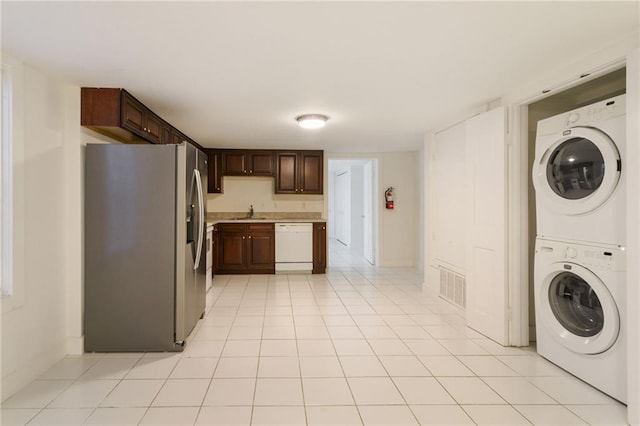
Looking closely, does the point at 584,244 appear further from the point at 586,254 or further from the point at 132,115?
the point at 132,115

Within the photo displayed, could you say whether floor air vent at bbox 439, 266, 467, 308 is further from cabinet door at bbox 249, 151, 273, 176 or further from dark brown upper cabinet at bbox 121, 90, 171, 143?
dark brown upper cabinet at bbox 121, 90, 171, 143

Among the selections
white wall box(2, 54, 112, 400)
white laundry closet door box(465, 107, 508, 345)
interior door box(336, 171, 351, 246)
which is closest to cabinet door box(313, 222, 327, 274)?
white laundry closet door box(465, 107, 508, 345)

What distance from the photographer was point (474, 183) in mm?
3238

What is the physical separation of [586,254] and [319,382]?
6.36 feet

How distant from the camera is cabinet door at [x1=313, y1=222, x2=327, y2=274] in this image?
5.75 meters

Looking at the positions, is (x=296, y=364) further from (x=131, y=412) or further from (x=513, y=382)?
(x=513, y=382)

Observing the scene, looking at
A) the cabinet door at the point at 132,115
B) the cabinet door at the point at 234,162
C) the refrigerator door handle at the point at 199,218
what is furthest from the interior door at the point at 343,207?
the cabinet door at the point at 132,115

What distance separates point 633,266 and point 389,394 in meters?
1.56

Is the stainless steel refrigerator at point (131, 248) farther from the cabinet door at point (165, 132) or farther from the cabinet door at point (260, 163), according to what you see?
the cabinet door at point (260, 163)

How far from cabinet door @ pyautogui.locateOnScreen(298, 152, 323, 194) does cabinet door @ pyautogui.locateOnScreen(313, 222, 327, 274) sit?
697 millimetres

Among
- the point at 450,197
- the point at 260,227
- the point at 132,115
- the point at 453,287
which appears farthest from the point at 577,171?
the point at 260,227

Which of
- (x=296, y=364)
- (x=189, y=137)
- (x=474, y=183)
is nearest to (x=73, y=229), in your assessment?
(x=296, y=364)

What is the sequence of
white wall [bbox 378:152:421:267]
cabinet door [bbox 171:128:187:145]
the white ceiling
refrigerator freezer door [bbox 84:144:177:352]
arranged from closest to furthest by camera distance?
the white ceiling → refrigerator freezer door [bbox 84:144:177:352] → cabinet door [bbox 171:128:187:145] → white wall [bbox 378:152:421:267]

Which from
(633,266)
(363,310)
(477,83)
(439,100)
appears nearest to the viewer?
(633,266)
